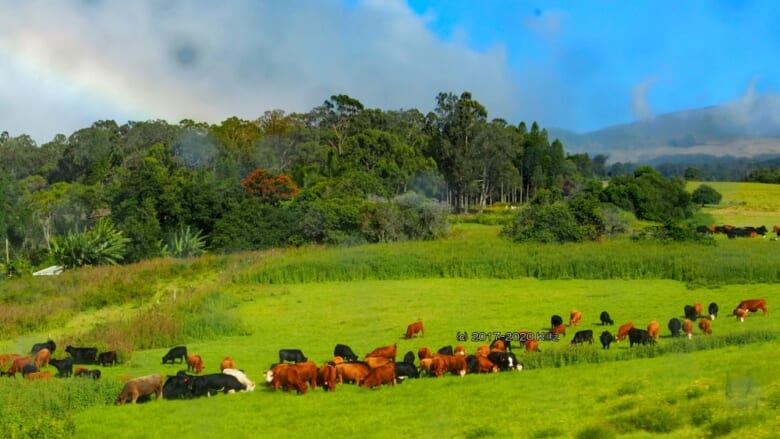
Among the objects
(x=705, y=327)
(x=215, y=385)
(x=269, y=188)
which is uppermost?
(x=269, y=188)

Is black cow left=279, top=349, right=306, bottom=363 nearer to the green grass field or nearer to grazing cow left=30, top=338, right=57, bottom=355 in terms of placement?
the green grass field

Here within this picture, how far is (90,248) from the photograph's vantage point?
120 ft

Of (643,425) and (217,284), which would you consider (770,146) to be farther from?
(643,425)

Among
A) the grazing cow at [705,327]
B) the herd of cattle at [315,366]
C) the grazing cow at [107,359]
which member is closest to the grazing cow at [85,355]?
the herd of cattle at [315,366]

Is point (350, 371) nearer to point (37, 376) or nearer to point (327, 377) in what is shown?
point (327, 377)

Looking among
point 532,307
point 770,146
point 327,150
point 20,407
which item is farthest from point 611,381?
point 327,150

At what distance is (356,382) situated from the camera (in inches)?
567

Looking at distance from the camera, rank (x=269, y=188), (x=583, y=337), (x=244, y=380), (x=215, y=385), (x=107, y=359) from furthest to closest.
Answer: (x=269, y=188), (x=107, y=359), (x=583, y=337), (x=244, y=380), (x=215, y=385)

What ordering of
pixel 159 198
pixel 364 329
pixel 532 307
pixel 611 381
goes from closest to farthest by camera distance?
pixel 611 381 < pixel 364 329 < pixel 532 307 < pixel 159 198

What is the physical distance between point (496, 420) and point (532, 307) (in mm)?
13077

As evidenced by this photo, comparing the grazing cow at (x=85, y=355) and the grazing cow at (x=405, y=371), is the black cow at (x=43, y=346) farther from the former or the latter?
the grazing cow at (x=405, y=371)

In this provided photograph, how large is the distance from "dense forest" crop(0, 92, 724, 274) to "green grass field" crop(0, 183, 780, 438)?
479 centimetres

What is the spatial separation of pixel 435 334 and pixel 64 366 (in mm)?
9021

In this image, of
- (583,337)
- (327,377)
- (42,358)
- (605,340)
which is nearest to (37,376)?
(42,358)
